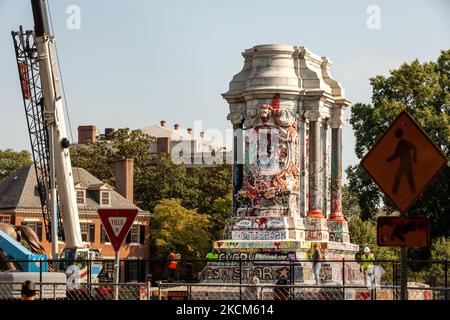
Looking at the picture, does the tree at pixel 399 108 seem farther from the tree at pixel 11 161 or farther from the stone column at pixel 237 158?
the tree at pixel 11 161

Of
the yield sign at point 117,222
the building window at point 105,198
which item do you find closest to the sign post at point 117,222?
the yield sign at point 117,222

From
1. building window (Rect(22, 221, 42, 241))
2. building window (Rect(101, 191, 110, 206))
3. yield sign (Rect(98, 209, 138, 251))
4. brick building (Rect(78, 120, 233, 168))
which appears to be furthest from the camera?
brick building (Rect(78, 120, 233, 168))

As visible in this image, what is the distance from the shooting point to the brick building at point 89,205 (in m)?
98.6

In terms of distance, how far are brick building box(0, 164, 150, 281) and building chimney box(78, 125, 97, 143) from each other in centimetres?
3104

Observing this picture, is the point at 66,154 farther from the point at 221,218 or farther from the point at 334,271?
the point at 221,218

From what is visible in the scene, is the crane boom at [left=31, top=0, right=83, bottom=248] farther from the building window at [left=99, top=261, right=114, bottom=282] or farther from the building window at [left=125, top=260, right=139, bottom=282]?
the building window at [left=125, top=260, right=139, bottom=282]

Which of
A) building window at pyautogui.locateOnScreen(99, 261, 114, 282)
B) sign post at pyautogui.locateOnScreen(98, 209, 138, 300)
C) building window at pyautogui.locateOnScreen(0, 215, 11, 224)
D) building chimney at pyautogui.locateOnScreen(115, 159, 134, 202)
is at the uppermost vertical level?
building chimney at pyautogui.locateOnScreen(115, 159, 134, 202)

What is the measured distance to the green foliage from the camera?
102m

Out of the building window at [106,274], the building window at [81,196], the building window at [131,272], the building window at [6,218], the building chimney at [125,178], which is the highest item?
the building chimney at [125,178]

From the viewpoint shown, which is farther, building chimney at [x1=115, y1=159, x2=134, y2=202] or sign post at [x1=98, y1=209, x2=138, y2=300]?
building chimney at [x1=115, y1=159, x2=134, y2=202]

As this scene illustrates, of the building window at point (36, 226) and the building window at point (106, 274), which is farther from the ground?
the building window at point (36, 226)

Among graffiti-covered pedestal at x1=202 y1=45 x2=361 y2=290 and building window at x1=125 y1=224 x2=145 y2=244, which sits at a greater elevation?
graffiti-covered pedestal at x1=202 y1=45 x2=361 y2=290

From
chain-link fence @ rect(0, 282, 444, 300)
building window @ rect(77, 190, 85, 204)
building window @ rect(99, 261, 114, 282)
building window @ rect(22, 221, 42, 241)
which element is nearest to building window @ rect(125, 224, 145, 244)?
building window @ rect(77, 190, 85, 204)

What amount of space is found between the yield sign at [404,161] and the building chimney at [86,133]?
123434 mm
